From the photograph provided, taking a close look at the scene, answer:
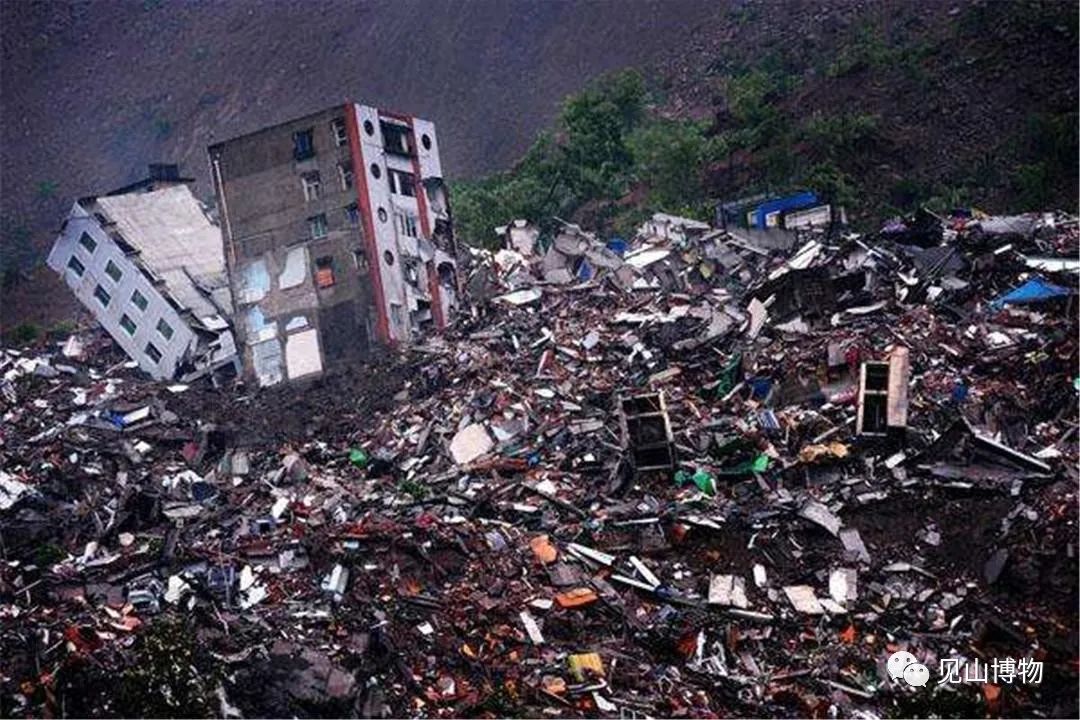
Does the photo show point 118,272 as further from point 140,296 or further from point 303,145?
point 303,145

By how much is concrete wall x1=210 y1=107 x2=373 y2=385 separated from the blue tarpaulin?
513 inches

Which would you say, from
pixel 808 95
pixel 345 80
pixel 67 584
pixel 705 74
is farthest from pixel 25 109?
pixel 67 584

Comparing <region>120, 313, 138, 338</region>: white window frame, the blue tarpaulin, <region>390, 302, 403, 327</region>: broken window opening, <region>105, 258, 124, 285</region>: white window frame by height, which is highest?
<region>105, 258, 124, 285</region>: white window frame

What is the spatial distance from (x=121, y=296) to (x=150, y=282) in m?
1.04

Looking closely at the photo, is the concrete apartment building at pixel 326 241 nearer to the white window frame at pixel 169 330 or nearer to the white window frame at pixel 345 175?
the white window frame at pixel 345 175

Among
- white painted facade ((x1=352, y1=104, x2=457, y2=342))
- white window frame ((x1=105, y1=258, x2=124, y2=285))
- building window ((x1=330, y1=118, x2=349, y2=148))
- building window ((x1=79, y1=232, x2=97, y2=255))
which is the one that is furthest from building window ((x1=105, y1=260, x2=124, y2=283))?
white painted facade ((x1=352, y1=104, x2=457, y2=342))

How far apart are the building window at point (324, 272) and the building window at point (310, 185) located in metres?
1.45

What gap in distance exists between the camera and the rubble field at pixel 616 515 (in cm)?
1133

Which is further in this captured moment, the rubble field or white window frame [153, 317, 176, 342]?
white window frame [153, 317, 176, 342]

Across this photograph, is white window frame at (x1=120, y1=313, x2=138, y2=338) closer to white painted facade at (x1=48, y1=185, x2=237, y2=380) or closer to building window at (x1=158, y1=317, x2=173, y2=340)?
white painted facade at (x1=48, y1=185, x2=237, y2=380)

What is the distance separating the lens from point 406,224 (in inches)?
960

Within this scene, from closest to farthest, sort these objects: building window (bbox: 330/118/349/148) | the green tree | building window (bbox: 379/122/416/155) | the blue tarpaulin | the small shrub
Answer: the blue tarpaulin, building window (bbox: 330/118/349/148), building window (bbox: 379/122/416/155), the small shrub, the green tree

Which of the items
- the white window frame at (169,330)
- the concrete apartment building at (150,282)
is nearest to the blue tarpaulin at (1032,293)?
the concrete apartment building at (150,282)

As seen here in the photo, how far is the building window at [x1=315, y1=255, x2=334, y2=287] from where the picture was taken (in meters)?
23.6
